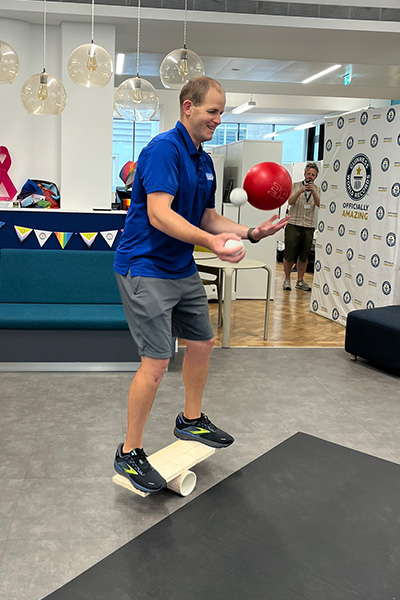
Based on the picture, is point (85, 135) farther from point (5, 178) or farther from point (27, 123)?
point (5, 178)

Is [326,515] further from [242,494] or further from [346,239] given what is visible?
[346,239]

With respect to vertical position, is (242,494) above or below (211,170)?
below

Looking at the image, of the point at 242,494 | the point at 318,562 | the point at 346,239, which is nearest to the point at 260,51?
the point at 346,239

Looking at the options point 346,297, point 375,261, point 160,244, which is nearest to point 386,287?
point 375,261

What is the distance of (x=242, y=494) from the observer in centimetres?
293

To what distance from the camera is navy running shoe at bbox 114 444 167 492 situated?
2869mm

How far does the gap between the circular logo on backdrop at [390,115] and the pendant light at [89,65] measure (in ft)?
Answer: 9.83

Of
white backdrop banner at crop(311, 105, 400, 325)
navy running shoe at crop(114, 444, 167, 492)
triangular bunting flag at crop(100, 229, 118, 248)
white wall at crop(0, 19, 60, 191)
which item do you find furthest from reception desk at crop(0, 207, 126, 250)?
navy running shoe at crop(114, 444, 167, 492)

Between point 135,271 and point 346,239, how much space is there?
4.64 meters

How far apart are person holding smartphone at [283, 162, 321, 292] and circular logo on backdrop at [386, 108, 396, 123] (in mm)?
2388

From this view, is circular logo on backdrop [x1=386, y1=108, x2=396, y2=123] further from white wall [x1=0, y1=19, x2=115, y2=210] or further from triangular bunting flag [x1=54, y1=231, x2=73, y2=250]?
triangular bunting flag [x1=54, y1=231, x2=73, y2=250]

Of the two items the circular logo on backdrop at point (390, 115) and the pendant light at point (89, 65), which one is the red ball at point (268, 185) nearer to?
the pendant light at point (89, 65)

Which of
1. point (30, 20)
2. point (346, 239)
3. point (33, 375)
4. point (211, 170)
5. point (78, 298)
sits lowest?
point (33, 375)

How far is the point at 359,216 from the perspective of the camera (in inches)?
269
